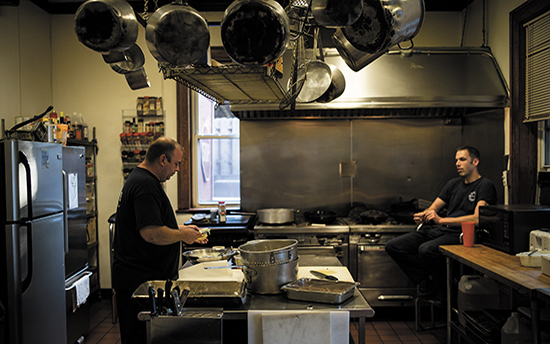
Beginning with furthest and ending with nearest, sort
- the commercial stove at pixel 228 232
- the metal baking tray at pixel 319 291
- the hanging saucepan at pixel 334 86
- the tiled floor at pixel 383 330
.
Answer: the commercial stove at pixel 228 232 < the tiled floor at pixel 383 330 < the hanging saucepan at pixel 334 86 < the metal baking tray at pixel 319 291

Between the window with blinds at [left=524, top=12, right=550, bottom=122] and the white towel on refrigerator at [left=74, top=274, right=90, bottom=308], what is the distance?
409cm

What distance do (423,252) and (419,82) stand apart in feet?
5.75

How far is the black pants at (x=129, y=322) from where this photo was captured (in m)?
2.26

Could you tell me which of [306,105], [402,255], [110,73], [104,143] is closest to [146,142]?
[104,143]

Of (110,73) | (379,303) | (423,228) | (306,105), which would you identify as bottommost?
(379,303)

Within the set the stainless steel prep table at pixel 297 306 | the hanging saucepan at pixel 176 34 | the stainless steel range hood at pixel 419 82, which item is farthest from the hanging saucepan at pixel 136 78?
the stainless steel range hood at pixel 419 82

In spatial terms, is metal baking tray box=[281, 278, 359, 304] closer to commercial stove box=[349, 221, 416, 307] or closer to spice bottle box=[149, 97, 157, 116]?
commercial stove box=[349, 221, 416, 307]

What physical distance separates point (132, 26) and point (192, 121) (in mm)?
3295

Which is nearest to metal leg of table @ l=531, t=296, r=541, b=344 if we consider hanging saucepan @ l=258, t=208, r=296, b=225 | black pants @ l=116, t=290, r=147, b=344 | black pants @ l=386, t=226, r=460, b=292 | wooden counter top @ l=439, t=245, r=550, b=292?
wooden counter top @ l=439, t=245, r=550, b=292

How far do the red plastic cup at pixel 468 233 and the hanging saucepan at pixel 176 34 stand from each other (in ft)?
8.58

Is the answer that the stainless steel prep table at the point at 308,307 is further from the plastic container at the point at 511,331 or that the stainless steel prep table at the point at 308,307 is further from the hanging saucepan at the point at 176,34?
the plastic container at the point at 511,331

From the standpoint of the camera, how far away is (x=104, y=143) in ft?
15.7

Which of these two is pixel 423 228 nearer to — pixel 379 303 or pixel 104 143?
pixel 379 303

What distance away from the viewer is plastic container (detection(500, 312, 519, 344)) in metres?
2.54
